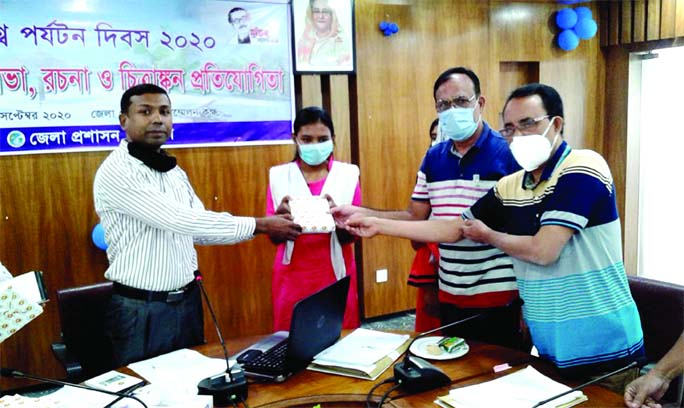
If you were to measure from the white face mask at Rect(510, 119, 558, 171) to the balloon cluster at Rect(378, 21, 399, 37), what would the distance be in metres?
2.80

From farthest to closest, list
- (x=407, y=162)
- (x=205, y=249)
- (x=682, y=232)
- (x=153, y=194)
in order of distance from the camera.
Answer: (x=682, y=232)
(x=407, y=162)
(x=205, y=249)
(x=153, y=194)

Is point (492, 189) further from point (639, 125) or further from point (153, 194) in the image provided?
point (639, 125)

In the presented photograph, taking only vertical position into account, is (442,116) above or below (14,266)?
above

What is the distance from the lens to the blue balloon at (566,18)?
5113mm

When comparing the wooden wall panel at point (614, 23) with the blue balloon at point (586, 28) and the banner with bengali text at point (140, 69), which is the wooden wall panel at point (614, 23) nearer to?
the blue balloon at point (586, 28)

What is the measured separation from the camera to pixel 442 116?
2.35 meters

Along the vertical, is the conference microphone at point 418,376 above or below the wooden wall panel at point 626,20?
below

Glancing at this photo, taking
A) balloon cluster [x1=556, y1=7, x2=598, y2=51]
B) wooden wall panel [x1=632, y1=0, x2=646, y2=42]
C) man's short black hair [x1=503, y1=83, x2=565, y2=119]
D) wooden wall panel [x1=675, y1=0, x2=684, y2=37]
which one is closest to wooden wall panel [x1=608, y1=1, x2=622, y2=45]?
wooden wall panel [x1=632, y1=0, x2=646, y2=42]

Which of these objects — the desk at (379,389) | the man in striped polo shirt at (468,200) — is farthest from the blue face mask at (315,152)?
the desk at (379,389)

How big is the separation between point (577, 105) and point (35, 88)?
14.8ft

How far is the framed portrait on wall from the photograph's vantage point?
4.09 metres

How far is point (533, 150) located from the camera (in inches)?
72.6

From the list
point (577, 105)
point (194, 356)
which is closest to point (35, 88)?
point (194, 356)

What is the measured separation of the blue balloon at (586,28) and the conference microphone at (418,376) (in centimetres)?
433
